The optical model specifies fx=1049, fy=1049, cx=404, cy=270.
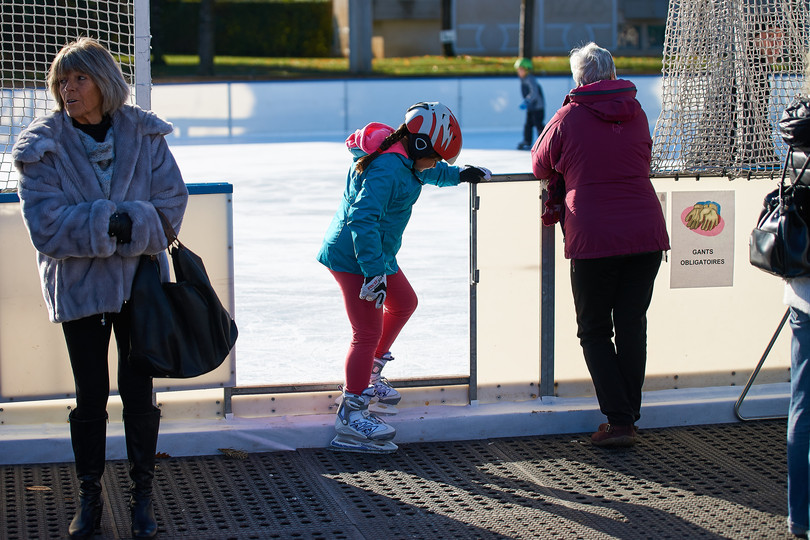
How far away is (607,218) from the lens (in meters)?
4.21

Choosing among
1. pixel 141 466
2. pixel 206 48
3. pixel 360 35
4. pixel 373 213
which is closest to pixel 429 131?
pixel 373 213

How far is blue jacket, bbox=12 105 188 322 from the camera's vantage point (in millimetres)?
3270

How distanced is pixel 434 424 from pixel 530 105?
13.3 metres

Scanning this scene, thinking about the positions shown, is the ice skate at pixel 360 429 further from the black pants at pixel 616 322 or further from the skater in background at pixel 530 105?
the skater in background at pixel 530 105

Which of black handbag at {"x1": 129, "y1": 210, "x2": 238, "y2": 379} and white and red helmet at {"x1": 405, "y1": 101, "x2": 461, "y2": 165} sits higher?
white and red helmet at {"x1": 405, "y1": 101, "x2": 461, "y2": 165}

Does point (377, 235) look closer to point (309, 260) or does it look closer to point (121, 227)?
Result: point (121, 227)

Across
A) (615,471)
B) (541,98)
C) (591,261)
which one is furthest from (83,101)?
(541,98)

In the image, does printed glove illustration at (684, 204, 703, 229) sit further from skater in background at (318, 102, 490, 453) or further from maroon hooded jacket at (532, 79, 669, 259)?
skater in background at (318, 102, 490, 453)

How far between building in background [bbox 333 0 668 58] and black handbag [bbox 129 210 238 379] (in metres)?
41.0

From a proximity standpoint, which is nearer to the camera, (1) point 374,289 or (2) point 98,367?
(2) point 98,367

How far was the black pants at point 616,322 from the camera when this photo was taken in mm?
4328

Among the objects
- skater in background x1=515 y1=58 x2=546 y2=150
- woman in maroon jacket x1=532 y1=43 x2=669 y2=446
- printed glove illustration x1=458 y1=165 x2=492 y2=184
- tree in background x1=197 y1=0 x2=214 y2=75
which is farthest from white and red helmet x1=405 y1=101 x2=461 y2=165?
tree in background x1=197 y1=0 x2=214 y2=75

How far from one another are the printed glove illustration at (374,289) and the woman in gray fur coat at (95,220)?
2.74ft

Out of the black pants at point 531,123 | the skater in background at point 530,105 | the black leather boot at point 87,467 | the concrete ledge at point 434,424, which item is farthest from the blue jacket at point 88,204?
the black pants at point 531,123
